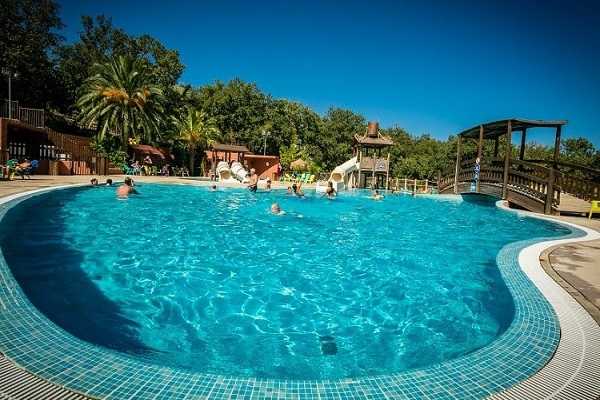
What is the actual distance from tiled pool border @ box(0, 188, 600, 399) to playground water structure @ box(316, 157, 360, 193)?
60.5 ft

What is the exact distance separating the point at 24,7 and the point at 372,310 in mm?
36760

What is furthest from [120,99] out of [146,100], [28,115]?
[28,115]

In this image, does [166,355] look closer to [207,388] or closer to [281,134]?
[207,388]

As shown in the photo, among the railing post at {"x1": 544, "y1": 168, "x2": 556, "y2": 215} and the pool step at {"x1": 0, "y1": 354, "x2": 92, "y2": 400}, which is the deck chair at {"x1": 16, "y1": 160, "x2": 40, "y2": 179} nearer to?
the pool step at {"x1": 0, "y1": 354, "x2": 92, "y2": 400}

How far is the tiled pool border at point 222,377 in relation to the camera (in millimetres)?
2338

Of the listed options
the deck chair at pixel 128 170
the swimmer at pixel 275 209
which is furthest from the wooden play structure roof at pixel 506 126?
the deck chair at pixel 128 170

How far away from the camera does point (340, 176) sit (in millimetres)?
25203

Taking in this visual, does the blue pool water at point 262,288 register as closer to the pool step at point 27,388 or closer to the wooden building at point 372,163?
the pool step at point 27,388

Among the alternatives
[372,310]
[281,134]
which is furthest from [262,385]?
[281,134]

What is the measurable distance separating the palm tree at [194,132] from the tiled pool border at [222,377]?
30433mm

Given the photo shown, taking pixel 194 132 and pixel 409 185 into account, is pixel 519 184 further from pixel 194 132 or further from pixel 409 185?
pixel 194 132

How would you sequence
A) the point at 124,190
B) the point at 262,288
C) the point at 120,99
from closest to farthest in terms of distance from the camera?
the point at 262,288
the point at 124,190
the point at 120,99

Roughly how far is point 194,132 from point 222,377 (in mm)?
31673

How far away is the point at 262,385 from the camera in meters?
2.50
